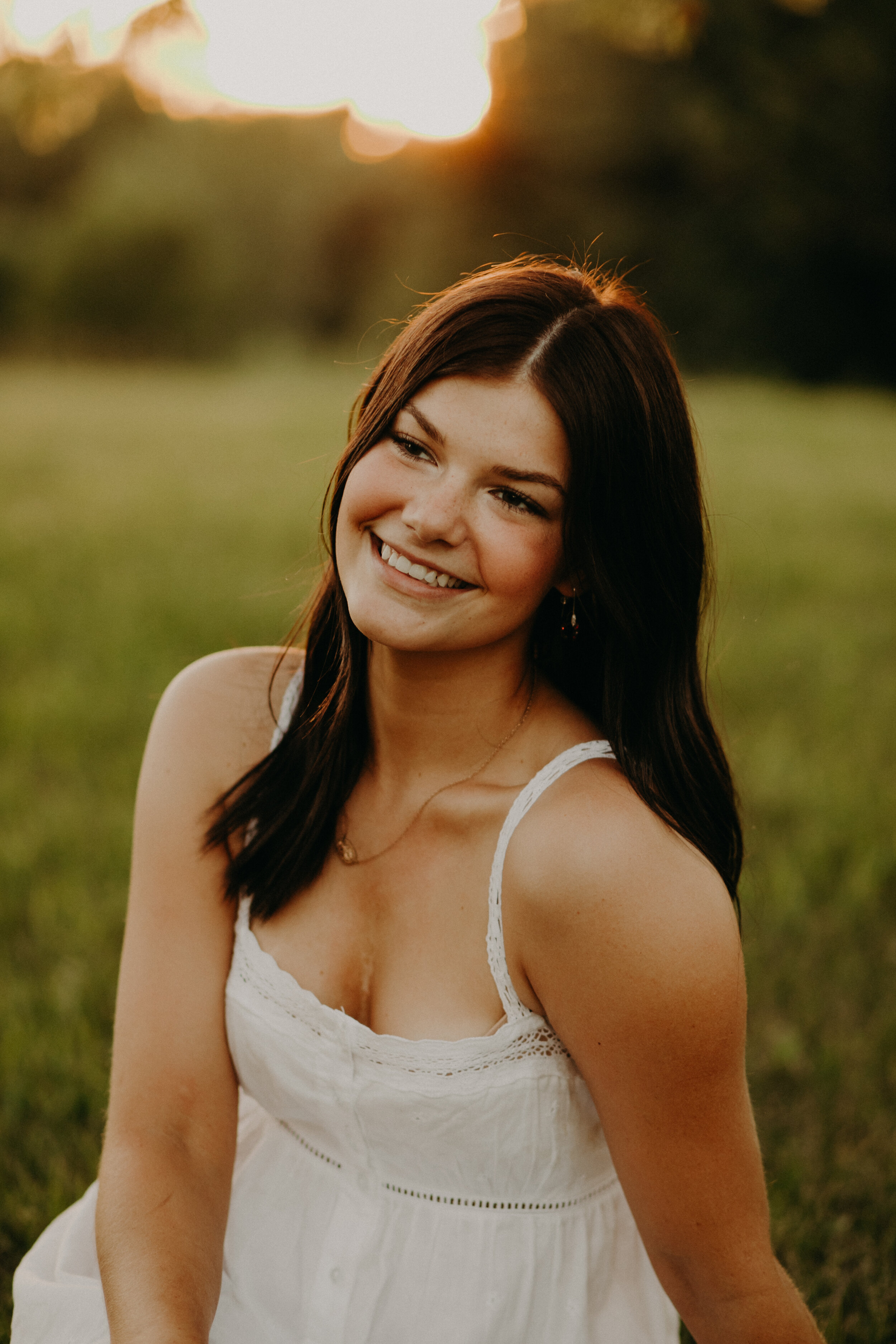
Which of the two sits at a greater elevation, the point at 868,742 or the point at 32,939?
the point at 868,742

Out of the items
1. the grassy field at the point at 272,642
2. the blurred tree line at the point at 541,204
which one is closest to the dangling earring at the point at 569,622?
the grassy field at the point at 272,642

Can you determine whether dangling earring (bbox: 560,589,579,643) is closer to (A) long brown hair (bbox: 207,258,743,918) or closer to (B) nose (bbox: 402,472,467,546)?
(A) long brown hair (bbox: 207,258,743,918)

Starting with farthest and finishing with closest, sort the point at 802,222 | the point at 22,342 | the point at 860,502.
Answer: the point at 22,342 → the point at 802,222 → the point at 860,502

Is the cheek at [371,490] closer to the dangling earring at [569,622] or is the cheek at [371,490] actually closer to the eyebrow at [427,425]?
the eyebrow at [427,425]

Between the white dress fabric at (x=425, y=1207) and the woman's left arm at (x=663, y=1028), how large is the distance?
10 centimetres

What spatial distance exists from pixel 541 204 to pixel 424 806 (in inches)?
1175

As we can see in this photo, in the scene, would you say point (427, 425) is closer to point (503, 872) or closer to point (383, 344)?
point (503, 872)

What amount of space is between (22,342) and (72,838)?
2603 cm

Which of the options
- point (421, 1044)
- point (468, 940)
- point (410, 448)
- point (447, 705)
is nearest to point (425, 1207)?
point (421, 1044)

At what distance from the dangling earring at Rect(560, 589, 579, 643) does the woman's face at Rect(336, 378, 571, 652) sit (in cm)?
11

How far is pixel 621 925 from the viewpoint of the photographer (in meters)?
1.58

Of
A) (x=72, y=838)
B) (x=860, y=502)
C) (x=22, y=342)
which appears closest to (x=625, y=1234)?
(x=72, y=838)

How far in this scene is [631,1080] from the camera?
1.63m

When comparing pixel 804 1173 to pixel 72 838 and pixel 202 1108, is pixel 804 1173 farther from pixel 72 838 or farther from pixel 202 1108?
pixel 72 838
